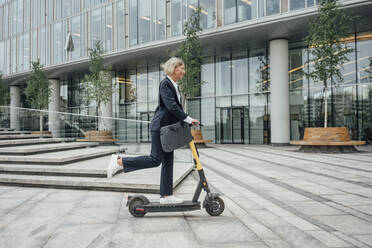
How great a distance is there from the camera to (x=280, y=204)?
382 centimetres

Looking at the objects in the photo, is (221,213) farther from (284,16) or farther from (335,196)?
(284,16)

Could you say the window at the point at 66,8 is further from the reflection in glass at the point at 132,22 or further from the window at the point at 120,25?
the reflection in glass at the point at 132,22

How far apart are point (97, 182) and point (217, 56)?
1727 cm

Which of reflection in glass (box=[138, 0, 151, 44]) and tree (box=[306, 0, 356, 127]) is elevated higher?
reflection in glass (box=[138, 0, 151, 44])

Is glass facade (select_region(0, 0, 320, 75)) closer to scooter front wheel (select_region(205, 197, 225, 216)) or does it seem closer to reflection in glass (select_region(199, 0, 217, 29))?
reflection in glass (select_region(199, 0, 217, 29))

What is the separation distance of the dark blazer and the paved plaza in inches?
45.8

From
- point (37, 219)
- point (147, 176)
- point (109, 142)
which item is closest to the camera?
point (37, 219)

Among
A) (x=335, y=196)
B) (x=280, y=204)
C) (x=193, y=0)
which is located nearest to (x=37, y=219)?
(x=280, y=204)

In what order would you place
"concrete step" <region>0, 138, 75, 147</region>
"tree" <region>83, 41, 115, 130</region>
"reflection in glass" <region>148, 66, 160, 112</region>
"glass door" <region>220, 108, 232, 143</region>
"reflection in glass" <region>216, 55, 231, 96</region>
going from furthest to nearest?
"reflection in glass" <region>148, 66, 160, 112</region> → "reflection in glass" <region>216, 55, 231, 96</region> → "glass door" <region>220, 108, 232, 143</region> → "tree" <region>83, 41, 115, 130</region> → "concrete step" <region>0, 138, 75, 147</region>

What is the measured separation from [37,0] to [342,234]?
31893 mm

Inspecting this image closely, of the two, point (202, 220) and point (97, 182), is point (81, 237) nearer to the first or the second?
point (202, 220)

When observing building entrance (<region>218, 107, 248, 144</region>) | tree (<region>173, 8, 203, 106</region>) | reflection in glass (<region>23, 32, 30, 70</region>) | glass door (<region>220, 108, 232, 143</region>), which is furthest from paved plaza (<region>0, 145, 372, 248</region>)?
reflection in glass (<region>23, 32, 30, 70</region>)

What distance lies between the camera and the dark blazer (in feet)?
10.0

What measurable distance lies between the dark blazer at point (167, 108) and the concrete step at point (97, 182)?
60.3 inches
